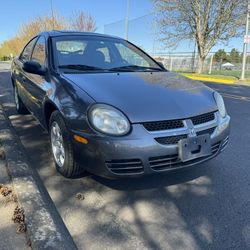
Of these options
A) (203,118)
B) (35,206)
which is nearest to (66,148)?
(35,206)

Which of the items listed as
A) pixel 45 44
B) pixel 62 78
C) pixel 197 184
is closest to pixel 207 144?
pixel 197 184

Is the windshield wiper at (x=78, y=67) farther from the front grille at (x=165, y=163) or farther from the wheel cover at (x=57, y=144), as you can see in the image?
the front grille at (x=165, y=163)

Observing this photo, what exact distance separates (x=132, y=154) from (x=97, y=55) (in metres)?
1.86

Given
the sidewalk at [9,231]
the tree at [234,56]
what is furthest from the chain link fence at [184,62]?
the sidewalk at [9,231]

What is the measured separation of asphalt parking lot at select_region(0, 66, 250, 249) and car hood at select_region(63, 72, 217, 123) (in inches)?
25.4

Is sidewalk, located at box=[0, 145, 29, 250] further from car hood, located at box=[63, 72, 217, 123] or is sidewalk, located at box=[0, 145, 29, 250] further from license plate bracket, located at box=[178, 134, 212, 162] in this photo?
license plate bracket, located at box=[178, 134, 212, 162]

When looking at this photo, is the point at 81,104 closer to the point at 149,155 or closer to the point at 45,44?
the point at 149,155

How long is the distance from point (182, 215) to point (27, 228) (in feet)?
4.09

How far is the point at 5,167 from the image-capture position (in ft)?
11.1

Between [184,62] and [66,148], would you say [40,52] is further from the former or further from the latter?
[184,62]

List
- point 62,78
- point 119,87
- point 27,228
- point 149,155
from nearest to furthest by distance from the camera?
point 27,228 → point 149,155 → point 119,87 → point 62,78

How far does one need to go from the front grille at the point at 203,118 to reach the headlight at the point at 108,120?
0.64 m

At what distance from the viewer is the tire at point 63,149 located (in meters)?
2.92

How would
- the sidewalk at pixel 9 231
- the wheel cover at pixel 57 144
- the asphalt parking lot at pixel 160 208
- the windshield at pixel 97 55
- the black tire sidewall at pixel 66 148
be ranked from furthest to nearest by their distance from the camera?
the windshield at pixel 97 55 → the wheel cover at pixel 57 144 → the black tire sidewall at pixel 66 148 → the asphalt parking lot at pixel 160 208 → the sidewalk at pixel 9 231
